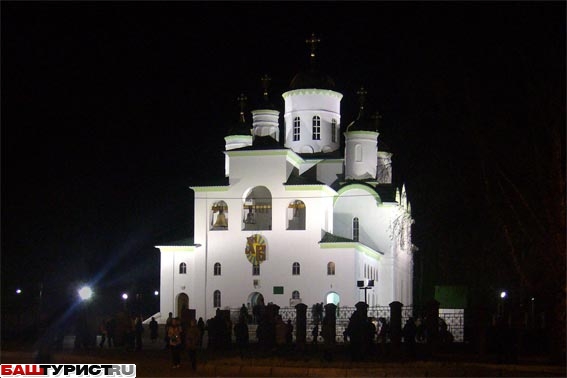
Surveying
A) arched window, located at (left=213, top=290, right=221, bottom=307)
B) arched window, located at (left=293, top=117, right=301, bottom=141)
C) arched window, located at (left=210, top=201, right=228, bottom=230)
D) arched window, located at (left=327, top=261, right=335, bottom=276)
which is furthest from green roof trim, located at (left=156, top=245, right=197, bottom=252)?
arched window, located at (left=293, top=117, right=301, bottom=141)

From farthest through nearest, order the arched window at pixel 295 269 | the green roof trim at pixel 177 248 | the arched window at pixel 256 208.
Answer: the green roof trim at pixel 177 248, the arched window at pixel 256 208, the arched window at pixel 295 269

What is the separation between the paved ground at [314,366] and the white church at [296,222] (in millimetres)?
22367

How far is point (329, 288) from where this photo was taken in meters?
53.8

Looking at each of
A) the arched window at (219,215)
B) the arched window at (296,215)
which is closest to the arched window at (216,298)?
the arched window at (219,215)

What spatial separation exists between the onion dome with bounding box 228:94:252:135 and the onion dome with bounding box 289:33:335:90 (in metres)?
3.20

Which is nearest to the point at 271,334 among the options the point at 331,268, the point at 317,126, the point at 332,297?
the point at 332,297

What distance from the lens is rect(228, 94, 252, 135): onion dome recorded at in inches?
2445

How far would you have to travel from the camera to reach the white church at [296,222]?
5441 centimetres

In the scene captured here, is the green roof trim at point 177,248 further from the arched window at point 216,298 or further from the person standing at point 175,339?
the person standing at point 175,339

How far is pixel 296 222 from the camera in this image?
5684cm

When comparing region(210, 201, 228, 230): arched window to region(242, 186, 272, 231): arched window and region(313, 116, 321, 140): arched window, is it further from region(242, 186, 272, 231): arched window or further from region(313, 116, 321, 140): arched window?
region(313, 116, 321, 140): arched window

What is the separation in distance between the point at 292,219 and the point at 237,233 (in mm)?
3155

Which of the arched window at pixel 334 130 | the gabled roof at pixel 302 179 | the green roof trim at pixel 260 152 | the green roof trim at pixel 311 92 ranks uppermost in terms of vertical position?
the green roof trim at pixel 311 92

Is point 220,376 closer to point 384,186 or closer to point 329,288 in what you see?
point 329,288
